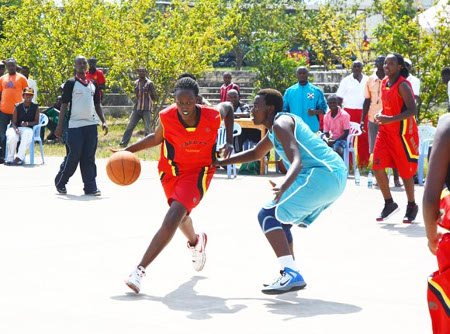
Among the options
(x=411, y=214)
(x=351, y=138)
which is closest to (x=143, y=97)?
(x=351, y=138)

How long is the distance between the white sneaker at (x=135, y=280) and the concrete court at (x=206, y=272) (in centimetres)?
7

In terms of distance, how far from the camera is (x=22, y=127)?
17.2 m

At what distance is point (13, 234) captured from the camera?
9.56 meters

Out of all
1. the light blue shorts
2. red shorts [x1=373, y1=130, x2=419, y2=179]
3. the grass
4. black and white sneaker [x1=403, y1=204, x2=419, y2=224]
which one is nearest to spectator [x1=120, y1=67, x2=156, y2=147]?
the grass

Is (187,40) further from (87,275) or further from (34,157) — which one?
(87,275)

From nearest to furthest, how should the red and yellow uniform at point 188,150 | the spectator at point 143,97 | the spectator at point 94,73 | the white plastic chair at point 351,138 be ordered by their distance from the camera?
the red and yellow uniform at point 188,150 < the white plastic chair at point 351,138 < the spectator at point 143,97 < the spectator at point 94,73

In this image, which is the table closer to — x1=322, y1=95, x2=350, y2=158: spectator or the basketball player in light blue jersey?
x1=322, y1=95, x2=350, y2=158: spectator

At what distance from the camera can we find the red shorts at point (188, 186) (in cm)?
714

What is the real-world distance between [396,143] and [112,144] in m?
11.1

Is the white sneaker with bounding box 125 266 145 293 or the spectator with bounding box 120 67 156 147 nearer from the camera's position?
the white sneaker with bounding box 125 266 145 293

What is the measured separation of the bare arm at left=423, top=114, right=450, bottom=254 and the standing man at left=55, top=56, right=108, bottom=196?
9127 millimetres

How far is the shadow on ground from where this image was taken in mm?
6301

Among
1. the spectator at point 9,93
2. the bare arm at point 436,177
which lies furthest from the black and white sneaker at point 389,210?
Result: the spectator at point 9,93

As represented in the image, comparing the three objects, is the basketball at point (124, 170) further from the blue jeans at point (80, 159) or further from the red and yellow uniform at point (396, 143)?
the blue jeans at point (80, 159)
